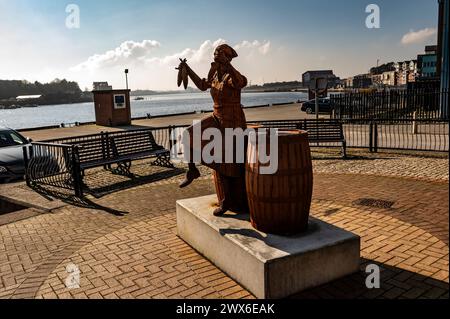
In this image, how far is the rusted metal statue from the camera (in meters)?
4.93

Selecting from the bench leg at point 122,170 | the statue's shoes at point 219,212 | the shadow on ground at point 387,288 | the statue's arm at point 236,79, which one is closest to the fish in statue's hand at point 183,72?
the statue's arm at point 236,79

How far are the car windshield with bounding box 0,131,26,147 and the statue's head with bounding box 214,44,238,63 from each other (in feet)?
29.9

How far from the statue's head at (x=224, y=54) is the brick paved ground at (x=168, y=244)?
2566 mm

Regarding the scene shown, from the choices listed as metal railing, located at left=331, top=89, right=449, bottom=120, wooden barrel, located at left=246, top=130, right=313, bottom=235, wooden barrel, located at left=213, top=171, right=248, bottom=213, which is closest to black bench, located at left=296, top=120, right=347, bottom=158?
wooden barrel, located at left=213, top=171, right=248, bottom=213

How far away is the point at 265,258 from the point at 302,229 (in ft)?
2.86

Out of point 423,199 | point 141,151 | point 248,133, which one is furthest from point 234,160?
point 141,151

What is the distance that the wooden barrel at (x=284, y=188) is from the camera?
13.9ft

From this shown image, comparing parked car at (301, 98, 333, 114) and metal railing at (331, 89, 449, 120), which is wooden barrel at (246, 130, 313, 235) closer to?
metal railing at (331, 89, 449, 120)

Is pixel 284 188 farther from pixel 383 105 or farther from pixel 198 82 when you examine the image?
pixel 383 105

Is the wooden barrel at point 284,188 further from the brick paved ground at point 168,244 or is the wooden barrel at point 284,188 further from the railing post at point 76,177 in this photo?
the railing post at point 76,177

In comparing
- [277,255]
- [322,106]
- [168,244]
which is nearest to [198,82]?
[168,244]

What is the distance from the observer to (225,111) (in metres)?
5.07
